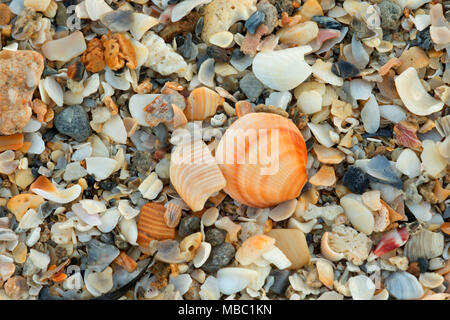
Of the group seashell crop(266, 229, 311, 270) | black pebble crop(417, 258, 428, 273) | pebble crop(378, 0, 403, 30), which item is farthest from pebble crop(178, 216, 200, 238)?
pebble crop(378, 0, 403, 30)

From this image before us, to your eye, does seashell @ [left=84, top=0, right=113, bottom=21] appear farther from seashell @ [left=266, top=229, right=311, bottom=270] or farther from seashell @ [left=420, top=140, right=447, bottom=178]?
seashell @ [left=420, top=140, right=447, bottom=178]

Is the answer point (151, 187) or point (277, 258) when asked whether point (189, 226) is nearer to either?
point (151, 187)

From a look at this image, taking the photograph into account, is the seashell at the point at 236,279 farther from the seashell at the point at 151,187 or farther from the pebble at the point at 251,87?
the pebble at the point at 251,87

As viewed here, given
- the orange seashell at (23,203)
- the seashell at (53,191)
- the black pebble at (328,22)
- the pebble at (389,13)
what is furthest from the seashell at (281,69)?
the orange seashell at (23,203)

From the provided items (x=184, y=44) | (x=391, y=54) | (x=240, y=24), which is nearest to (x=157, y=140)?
(x=184, y=44)

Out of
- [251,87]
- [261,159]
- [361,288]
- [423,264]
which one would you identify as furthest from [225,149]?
[423,264]

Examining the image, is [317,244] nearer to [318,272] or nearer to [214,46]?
Answer: [318,272]
